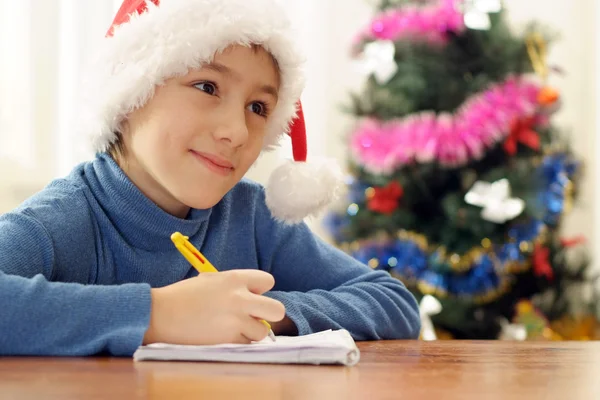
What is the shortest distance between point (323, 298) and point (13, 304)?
42 cm

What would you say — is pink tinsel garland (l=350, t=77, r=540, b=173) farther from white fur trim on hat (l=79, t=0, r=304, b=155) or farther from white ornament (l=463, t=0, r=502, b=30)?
white fur trim on hat (l=79, t=0, r=304, b=155)

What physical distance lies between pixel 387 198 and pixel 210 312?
5.28ft

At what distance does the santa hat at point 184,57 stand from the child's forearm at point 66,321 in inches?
15.0

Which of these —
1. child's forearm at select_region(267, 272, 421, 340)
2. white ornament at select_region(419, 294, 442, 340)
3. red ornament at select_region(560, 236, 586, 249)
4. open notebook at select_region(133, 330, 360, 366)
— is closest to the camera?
open notebook at select_region(133, 330, 360, 366)

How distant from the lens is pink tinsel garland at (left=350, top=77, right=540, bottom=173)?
2.30 meters

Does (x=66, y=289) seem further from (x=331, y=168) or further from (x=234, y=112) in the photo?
(x=331, y=168)

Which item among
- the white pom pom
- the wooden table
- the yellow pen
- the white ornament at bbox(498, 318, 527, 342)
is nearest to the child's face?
the white pom pom

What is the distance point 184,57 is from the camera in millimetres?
1081

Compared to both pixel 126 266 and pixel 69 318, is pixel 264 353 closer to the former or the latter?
pixel 69 318

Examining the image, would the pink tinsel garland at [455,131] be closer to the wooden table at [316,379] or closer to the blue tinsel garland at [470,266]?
the blue tinsel garland at [470,266]

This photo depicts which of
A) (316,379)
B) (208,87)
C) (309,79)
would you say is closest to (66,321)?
(316,379)

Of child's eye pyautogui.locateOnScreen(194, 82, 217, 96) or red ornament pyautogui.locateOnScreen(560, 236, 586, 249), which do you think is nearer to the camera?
child's eye pyautogui.locateOnScreen(194, 82, 217, 96)

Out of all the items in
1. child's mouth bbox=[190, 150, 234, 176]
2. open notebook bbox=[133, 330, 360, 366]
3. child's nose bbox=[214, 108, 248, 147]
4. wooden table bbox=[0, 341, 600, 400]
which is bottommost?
wooden table bbox=[0, 341, 600, 400]

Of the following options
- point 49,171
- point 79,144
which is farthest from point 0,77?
point 79,144
